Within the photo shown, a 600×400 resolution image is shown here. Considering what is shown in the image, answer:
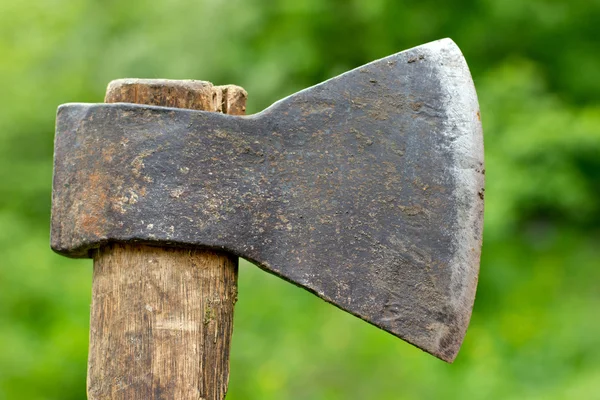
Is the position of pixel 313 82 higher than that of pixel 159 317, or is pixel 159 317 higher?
pixel 313 82

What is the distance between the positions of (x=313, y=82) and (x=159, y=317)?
4454 mm

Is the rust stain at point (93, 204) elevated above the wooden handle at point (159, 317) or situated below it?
above

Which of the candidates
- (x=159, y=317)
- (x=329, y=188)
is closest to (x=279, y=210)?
(x=329, y=188)

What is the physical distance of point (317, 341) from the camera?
4457mm

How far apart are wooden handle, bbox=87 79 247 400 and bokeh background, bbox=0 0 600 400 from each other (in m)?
2.61

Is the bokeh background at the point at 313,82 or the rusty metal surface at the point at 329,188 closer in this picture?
the rusty metal surface at the point at 329,188

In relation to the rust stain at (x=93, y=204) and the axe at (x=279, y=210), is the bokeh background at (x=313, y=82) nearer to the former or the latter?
the axe at (x=279, y=210)

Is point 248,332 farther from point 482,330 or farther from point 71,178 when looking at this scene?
point 71,178

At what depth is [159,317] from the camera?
1.50m

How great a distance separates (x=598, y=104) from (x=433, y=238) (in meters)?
4.73

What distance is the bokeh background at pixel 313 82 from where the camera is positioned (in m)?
4.42

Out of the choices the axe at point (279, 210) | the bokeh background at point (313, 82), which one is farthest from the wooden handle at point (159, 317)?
the bokeh background at point (313, 82)

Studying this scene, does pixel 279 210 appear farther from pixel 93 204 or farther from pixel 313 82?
pixel 313 82

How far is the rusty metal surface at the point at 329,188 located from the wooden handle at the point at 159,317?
0.06 meters
